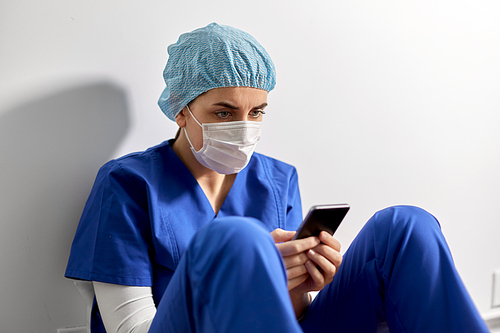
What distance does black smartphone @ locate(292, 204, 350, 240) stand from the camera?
71 cm

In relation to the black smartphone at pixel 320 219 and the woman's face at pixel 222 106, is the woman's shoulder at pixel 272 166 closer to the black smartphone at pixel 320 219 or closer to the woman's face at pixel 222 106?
the woman's face at pixel 222 106

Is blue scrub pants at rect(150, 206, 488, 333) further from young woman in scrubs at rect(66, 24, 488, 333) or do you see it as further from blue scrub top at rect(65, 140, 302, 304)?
blue scrub top at rect(65, 140, 302, 304)

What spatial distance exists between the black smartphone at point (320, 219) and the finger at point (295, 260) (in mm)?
34

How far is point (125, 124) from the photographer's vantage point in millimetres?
1022

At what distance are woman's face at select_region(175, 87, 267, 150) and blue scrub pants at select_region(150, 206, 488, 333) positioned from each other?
35 cm

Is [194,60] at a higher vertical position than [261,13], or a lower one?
lower

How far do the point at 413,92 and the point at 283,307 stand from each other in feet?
3.51

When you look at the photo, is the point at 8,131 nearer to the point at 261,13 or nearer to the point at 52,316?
the point at 52,316

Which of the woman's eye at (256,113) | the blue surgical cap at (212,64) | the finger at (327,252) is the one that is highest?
the blue surgical cap at (212,64)

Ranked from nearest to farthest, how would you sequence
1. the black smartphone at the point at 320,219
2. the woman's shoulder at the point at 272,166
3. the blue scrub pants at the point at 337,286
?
the blue scrub pants at the point at 337,286 → the black smartphone at the point at 320,219 → the woman's shoulder at the point at 272,166

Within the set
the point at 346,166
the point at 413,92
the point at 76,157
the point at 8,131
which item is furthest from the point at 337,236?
the point at 8,131

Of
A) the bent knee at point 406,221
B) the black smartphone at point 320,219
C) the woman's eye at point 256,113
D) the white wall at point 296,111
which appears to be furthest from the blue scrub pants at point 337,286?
the white wall at point 296,111

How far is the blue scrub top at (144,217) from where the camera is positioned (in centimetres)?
80

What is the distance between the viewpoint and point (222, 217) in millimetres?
631
